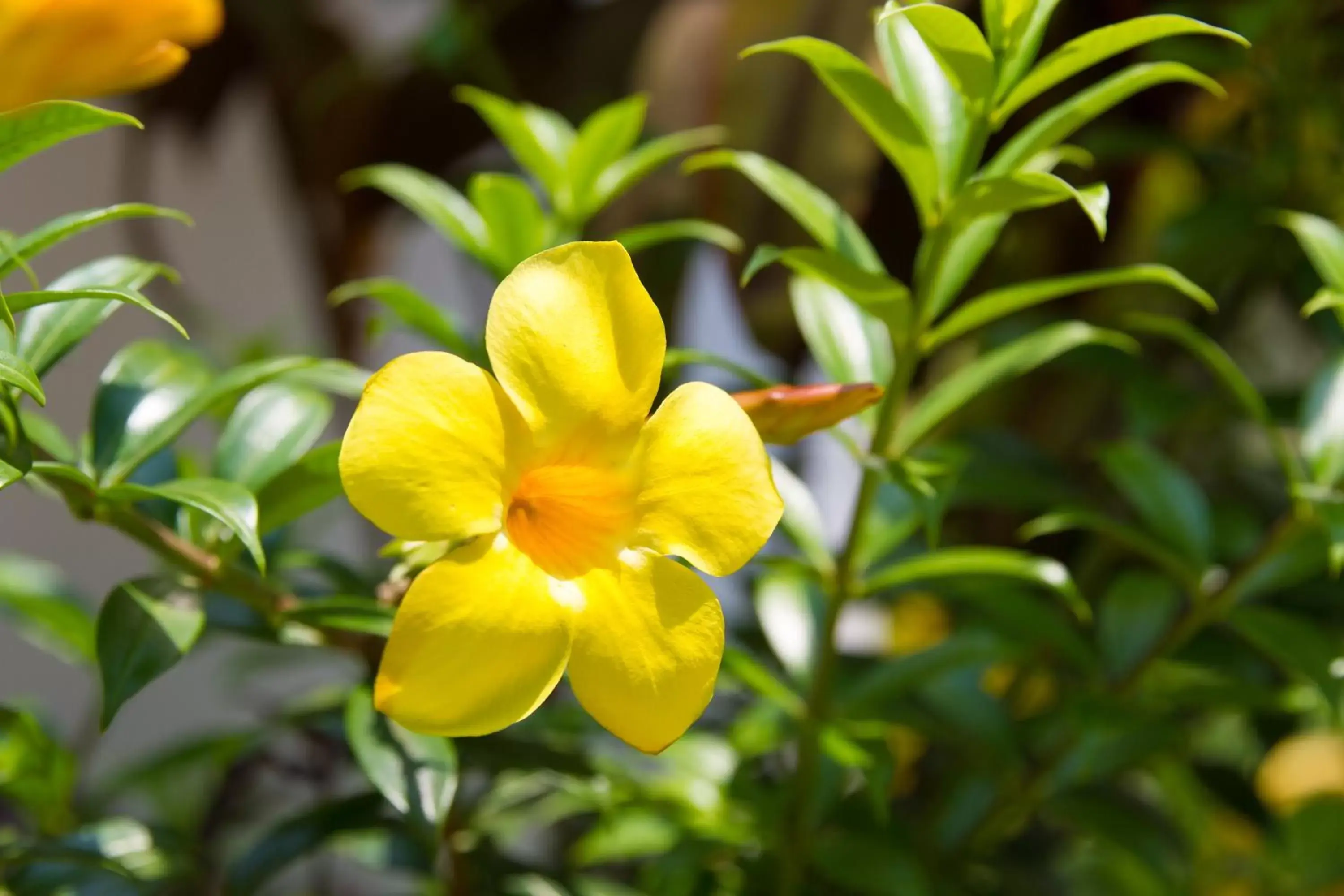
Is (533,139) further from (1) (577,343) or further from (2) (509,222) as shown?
(1) (577,343)

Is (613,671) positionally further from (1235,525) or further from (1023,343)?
(1235,525)

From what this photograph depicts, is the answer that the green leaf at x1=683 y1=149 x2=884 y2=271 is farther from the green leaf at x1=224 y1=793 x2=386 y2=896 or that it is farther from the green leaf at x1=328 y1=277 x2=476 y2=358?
the green leaf at x1=224 y1=793 x2=386 y2=896

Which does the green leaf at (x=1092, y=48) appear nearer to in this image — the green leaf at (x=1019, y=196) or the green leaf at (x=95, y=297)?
the green leaf at (x=1019, y=196)

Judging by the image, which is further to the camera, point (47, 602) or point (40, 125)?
point (47, 602)

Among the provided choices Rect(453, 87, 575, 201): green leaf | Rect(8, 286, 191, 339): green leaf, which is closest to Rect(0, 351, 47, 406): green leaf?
Rect(8, 286, 191, 339): green leaf

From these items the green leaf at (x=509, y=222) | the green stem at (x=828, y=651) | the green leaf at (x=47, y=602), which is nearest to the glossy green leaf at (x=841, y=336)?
the green stem at (x=828, y=651)

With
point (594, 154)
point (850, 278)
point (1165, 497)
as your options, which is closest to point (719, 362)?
point (850, 278)
